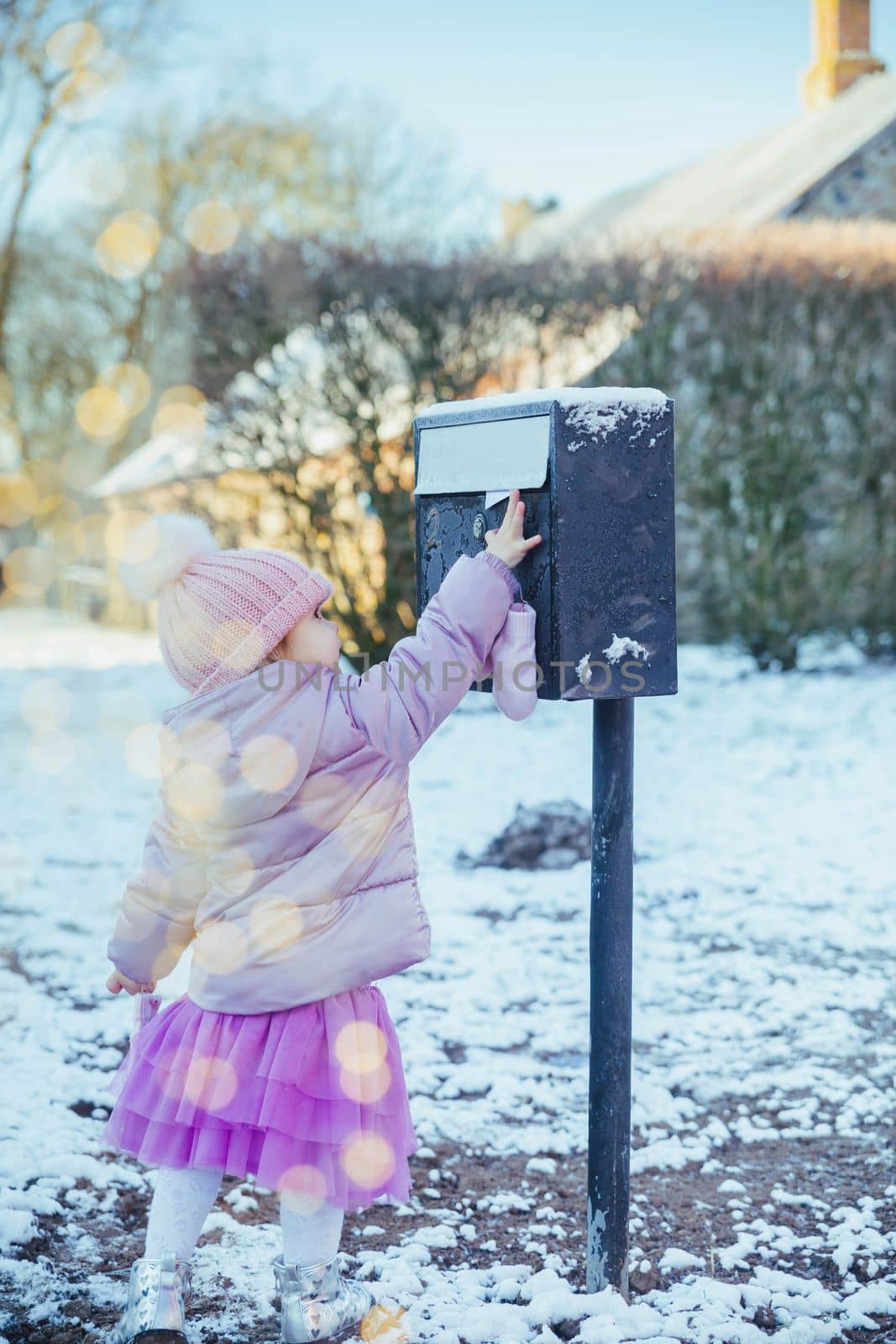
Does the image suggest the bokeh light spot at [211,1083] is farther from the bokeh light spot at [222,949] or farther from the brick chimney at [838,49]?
the brick chimney at [838,49]

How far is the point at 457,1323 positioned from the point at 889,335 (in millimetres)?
8124

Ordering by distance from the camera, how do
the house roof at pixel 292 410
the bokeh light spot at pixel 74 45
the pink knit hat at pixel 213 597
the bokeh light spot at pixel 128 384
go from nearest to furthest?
the pink knit hat at pixel 213 597 < the house roof at pixel 292 410 < the bokeh light spot at pixel 74 45 < the bokeh light spot at pixel 128 384

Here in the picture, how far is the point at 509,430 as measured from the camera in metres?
2.15

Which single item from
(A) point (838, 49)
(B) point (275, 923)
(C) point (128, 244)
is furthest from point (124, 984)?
(C) point (128, 244)

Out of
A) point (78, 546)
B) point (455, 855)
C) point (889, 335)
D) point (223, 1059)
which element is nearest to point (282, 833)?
point (223, 1059)

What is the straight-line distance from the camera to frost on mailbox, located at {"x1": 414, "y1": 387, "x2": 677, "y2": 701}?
2066mm

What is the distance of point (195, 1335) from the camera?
223 centimetres

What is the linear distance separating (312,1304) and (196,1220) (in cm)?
24

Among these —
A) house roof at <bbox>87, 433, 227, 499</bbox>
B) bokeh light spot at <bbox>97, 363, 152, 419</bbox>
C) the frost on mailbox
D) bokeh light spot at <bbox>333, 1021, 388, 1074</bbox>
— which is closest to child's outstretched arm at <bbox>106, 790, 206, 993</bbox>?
bokeh light spot at <bbox>333, 1021, 388, 1074</bbox>

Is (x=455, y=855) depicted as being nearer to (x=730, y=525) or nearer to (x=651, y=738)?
(x=651, y=738)

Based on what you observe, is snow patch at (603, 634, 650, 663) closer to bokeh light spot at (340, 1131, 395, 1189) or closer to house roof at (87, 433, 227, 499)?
bokeh light spot at (340, 1131, 395, 1189)

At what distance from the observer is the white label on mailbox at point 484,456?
2.08 m

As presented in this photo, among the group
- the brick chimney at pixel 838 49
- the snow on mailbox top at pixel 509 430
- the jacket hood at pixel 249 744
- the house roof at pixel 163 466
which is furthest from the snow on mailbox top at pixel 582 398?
the brick chimney at pixel 838 49

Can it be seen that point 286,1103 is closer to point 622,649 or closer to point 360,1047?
point 360,1047
